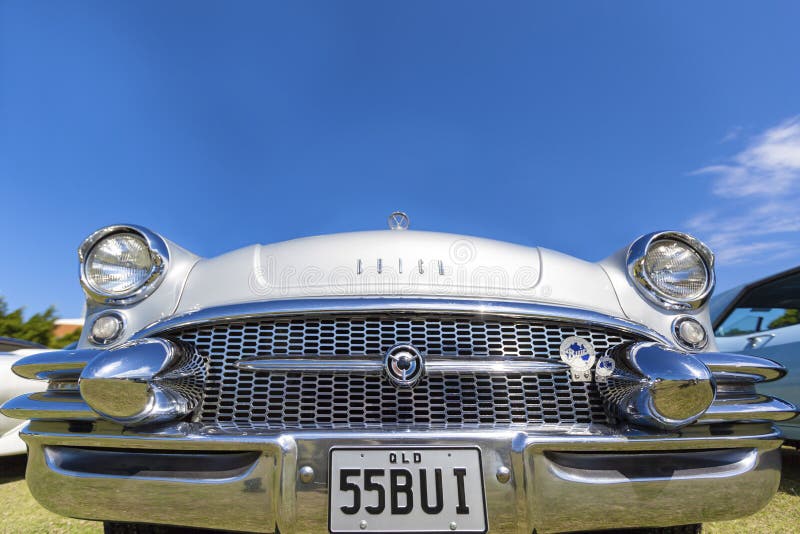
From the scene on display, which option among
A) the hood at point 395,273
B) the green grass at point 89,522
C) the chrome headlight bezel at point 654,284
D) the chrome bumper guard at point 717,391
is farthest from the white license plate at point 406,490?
the green grass at point 89,522

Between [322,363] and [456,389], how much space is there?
1.32ft

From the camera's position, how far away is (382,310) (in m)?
1.47

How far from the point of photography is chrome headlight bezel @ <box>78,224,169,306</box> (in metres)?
1.65

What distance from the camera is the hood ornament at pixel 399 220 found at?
255cm

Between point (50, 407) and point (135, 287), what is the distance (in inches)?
17.3

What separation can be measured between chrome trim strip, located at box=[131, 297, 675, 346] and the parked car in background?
2.48 meters

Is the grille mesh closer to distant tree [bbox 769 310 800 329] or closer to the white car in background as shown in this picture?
the white car in background

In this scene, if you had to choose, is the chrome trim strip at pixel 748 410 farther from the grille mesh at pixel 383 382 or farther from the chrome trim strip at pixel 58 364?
the chrome trim strip at pixel 58 364

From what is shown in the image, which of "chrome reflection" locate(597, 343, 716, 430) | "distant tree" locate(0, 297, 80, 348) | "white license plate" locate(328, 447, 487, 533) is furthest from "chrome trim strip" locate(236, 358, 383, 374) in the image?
"distant tree" locate(0, 297, 80, 348)

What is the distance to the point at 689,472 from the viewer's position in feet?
4.34

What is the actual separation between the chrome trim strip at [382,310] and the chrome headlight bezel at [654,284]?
0.79ft

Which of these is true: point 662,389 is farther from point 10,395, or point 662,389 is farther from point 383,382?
point 10,395

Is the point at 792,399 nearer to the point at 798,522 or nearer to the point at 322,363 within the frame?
the point at 798,522

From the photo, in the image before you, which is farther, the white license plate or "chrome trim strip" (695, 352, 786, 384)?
"chrome trim strip" (695, 352, 786, 384)
